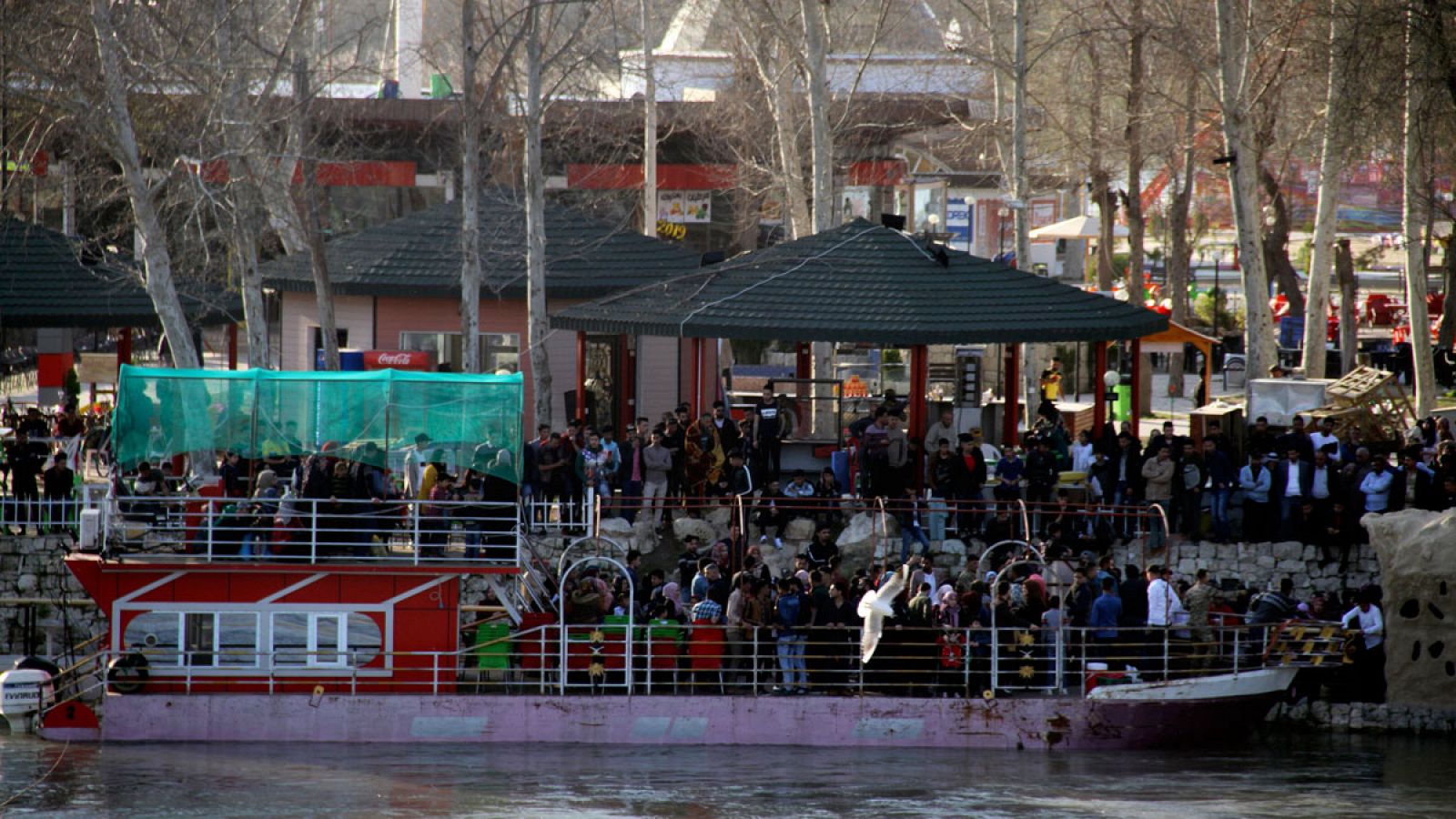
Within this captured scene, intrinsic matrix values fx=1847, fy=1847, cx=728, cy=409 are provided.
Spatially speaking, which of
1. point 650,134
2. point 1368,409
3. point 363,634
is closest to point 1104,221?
point 650,134

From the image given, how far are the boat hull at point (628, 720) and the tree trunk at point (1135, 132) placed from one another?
17.2 meters

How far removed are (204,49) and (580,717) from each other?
15.3m

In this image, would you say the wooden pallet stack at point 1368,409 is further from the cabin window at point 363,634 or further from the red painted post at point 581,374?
the cabin window at point 363,634

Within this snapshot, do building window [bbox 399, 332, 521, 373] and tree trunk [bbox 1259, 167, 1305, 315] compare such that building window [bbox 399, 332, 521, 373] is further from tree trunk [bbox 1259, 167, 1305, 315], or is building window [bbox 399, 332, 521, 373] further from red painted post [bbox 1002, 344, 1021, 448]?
tree trunk [bbox 1259, 167, 1305, 315]

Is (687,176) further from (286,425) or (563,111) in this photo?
(286,425)

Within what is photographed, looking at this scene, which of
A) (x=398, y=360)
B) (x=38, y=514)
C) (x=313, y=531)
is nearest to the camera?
(x=313, y=531)

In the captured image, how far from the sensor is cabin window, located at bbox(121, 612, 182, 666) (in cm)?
2256

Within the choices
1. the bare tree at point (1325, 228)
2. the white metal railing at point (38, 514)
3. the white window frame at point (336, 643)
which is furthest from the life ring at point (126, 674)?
the bare tree at point (1325, 228)

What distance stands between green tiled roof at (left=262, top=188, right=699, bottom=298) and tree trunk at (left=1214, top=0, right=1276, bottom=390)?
33.3 ft

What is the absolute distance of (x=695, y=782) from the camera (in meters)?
21.6

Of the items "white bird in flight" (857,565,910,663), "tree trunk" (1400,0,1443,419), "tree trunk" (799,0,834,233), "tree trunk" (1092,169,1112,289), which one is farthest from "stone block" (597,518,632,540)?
"tree trunk" (1092,169,1112,289)

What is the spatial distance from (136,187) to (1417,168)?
21.0m

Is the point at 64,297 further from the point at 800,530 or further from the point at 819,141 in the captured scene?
the point at 800,530

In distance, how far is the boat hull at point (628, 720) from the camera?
73.0 feet
